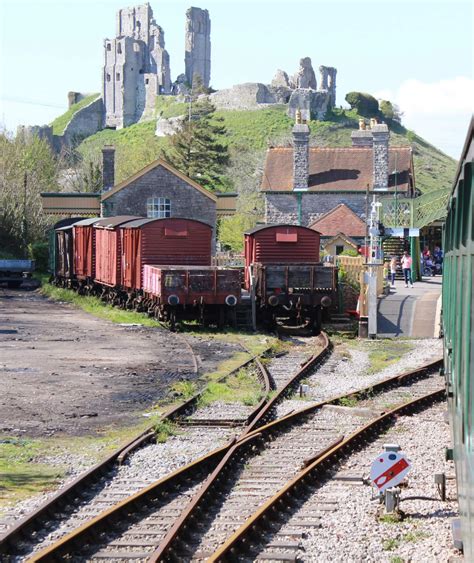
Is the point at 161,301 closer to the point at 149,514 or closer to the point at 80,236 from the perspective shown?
the point at 80,236

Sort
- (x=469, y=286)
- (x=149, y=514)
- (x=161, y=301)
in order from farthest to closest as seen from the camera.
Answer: (x=161, y=301)
(x=149, y=514)
(x=469, y=286)

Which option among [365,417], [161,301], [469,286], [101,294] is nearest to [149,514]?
[469,286]

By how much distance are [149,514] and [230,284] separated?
62.0 feet

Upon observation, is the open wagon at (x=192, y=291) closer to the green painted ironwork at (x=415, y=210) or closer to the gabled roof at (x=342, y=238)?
the gabled roof at (x=342, y=238)

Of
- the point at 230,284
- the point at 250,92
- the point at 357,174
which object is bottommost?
the point at 230,284

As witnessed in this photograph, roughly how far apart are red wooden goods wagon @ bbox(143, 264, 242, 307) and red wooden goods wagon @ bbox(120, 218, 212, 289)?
2599 mm

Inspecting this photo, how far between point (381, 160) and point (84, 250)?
774 inches

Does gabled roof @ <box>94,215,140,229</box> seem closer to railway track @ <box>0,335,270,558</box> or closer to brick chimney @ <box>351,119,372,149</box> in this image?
railway track @ <box>0,335,270,558</box>

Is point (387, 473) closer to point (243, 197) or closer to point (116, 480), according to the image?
point (116, 480)

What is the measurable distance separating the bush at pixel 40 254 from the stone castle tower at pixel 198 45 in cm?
10636

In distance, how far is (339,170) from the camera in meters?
55.2

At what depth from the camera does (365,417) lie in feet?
51.6

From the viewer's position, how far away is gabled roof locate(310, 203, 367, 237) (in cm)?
4888

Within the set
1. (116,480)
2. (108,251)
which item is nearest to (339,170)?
(108,251)
